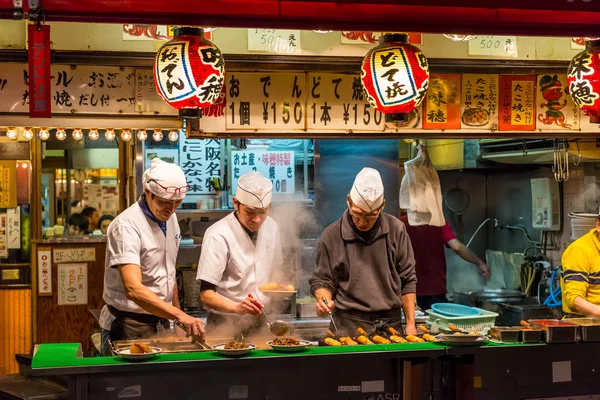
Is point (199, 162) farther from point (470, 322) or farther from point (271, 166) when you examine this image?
point (470, 322)

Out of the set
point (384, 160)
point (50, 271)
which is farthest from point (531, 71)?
point (50, 271)

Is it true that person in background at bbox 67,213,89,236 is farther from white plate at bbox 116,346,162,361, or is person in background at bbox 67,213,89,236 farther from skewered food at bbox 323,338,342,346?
white plate at bbox 116,346,162,361

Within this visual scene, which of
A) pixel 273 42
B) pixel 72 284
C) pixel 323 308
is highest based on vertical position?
→ pixel 273 42

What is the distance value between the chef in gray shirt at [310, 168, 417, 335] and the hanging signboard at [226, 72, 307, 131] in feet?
3.94

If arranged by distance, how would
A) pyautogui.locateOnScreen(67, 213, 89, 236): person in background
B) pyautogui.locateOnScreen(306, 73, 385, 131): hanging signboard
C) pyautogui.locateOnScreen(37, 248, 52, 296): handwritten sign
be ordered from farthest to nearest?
pyautogui.locateOnScreen(67, 213, 89, 236): person in background, pyautogui.locateOnScreen(37, 248, 52, 296): handwritten sign, pyautogui.locateOnScreen(306, 73, 385, 131): hanging signboard

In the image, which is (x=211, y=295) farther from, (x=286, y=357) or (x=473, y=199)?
(x=473, y=199)

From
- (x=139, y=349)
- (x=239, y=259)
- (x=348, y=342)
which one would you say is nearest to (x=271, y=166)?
(x=239, y=259)

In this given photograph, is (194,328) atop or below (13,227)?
below

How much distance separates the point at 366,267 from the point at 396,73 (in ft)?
5.61

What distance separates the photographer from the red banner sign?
5598 millimetres

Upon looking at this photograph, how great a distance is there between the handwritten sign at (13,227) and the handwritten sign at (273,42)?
4.36 m

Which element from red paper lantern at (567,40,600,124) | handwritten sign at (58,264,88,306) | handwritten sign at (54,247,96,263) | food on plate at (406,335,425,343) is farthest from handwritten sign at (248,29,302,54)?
handwritten sign at (58,264,88,306)

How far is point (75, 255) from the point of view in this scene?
388 inches

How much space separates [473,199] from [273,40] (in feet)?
20.5
